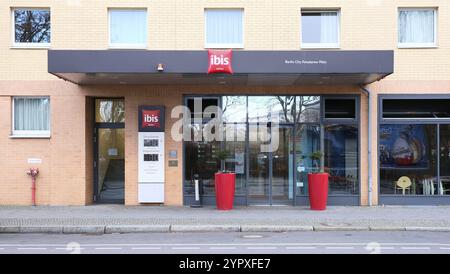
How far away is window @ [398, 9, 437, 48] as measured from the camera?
17859 mm

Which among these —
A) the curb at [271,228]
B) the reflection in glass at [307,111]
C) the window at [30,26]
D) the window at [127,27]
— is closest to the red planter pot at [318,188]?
the reflection in glass at [307,111]

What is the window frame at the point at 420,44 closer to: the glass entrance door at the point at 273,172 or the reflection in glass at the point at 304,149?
the reflection in glass at the point at 304,149

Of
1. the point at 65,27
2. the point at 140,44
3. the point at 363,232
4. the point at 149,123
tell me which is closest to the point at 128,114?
the point at 149,123

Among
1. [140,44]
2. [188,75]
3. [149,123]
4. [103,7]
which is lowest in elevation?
[149,123]

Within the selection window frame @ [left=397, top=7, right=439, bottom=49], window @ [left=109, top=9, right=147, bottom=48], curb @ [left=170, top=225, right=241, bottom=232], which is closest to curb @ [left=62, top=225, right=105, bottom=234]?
curb @ [left=170, top=225, right=241, bottom=232]

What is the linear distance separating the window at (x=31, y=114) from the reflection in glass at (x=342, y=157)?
335 inches

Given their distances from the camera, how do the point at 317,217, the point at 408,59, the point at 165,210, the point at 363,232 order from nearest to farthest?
the point at 363,232 → the point at 317,217 → the point at 165,210 → the point at 408,59

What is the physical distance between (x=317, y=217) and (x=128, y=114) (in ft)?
21.4

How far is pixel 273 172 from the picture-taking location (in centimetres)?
1784

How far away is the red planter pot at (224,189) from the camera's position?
53.8 feet

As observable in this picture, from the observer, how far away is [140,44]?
17.8 metres

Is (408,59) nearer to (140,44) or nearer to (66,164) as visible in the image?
(140,44)

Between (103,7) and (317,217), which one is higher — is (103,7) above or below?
above

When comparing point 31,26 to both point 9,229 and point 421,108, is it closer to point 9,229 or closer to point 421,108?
point 9,229
